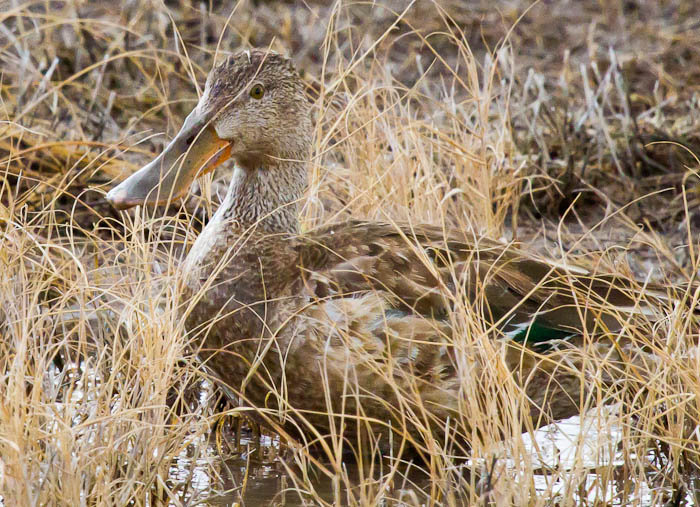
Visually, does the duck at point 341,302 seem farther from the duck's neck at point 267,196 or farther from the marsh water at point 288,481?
the marsh water at point 288,481

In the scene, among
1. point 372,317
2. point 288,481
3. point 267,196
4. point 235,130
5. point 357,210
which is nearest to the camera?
point 372,317

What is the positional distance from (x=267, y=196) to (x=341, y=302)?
24.8 inches

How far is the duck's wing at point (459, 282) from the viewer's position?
12.5 feet

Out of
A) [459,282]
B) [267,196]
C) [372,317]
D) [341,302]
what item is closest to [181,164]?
[267,196]

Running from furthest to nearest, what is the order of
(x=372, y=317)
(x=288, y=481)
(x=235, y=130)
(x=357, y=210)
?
(x=357, y=210) < (x=235, y=130) < (x=288, y=481) < (x=372, y=317)

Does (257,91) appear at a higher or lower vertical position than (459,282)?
higher

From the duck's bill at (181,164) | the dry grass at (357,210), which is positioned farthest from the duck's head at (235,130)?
the dry grass at (357,210)

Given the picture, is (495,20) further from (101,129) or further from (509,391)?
(509,391)

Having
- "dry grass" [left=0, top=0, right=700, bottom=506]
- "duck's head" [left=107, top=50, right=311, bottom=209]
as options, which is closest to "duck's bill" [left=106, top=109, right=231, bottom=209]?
"duck's head" [left=107, top=50, right=311, bottom=209]

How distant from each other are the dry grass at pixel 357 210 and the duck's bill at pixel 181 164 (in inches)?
5.4

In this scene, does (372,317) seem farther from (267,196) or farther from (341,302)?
(267,196)

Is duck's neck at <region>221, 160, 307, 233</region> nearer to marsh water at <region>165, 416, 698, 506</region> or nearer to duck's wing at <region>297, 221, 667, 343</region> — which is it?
duck's wing at <region>297, 221, 667, 343</region>

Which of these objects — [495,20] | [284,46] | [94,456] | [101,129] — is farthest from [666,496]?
[495,20]

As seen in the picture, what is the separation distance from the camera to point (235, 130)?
161 inches
